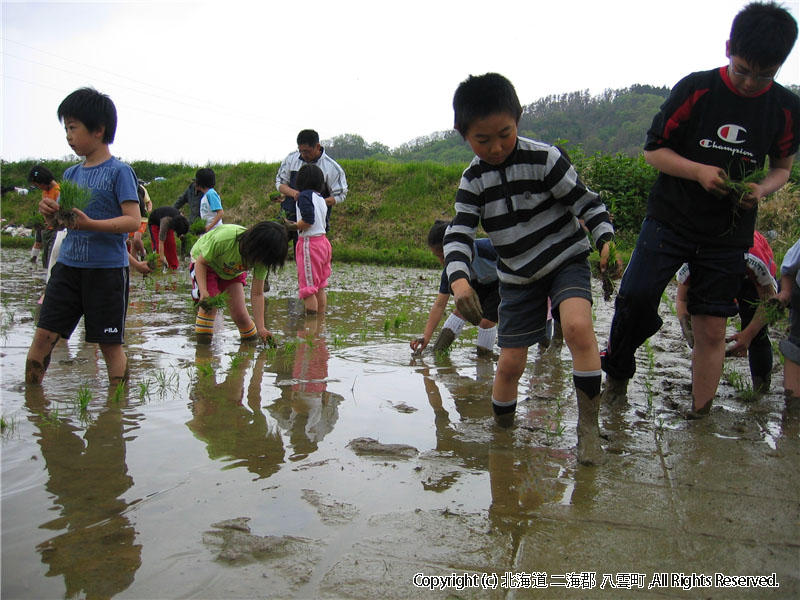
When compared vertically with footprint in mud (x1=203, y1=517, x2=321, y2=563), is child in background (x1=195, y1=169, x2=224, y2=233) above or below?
above

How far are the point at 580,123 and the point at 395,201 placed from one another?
31.0 m

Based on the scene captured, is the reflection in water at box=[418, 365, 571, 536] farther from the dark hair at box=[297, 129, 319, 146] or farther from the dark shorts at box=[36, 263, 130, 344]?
the dark hair at box=[297, 129, 319, 146]

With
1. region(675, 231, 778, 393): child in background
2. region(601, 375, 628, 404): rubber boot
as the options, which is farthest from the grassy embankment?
region(601, 375, 628, 404): rubber boot

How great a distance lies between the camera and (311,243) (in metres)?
7.16

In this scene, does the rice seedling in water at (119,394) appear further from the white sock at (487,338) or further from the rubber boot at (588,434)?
the white sock at (487,338)

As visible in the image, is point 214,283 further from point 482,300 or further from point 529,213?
point 529,213

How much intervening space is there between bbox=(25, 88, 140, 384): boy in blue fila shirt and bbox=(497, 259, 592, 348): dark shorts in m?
2.11

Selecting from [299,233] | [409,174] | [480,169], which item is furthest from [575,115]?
[480,169]

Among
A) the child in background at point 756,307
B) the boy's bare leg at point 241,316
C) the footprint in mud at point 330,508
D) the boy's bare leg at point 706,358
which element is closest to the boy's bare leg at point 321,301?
the boy's bare leg at point 241,316

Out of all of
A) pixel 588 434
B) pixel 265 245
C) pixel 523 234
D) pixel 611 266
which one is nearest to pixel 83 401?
pixel 265 245

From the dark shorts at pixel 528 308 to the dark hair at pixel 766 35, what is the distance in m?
1.17

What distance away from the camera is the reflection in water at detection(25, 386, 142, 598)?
176 centimetres

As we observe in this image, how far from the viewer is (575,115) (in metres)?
47.3

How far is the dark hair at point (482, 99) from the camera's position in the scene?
2797 mm
